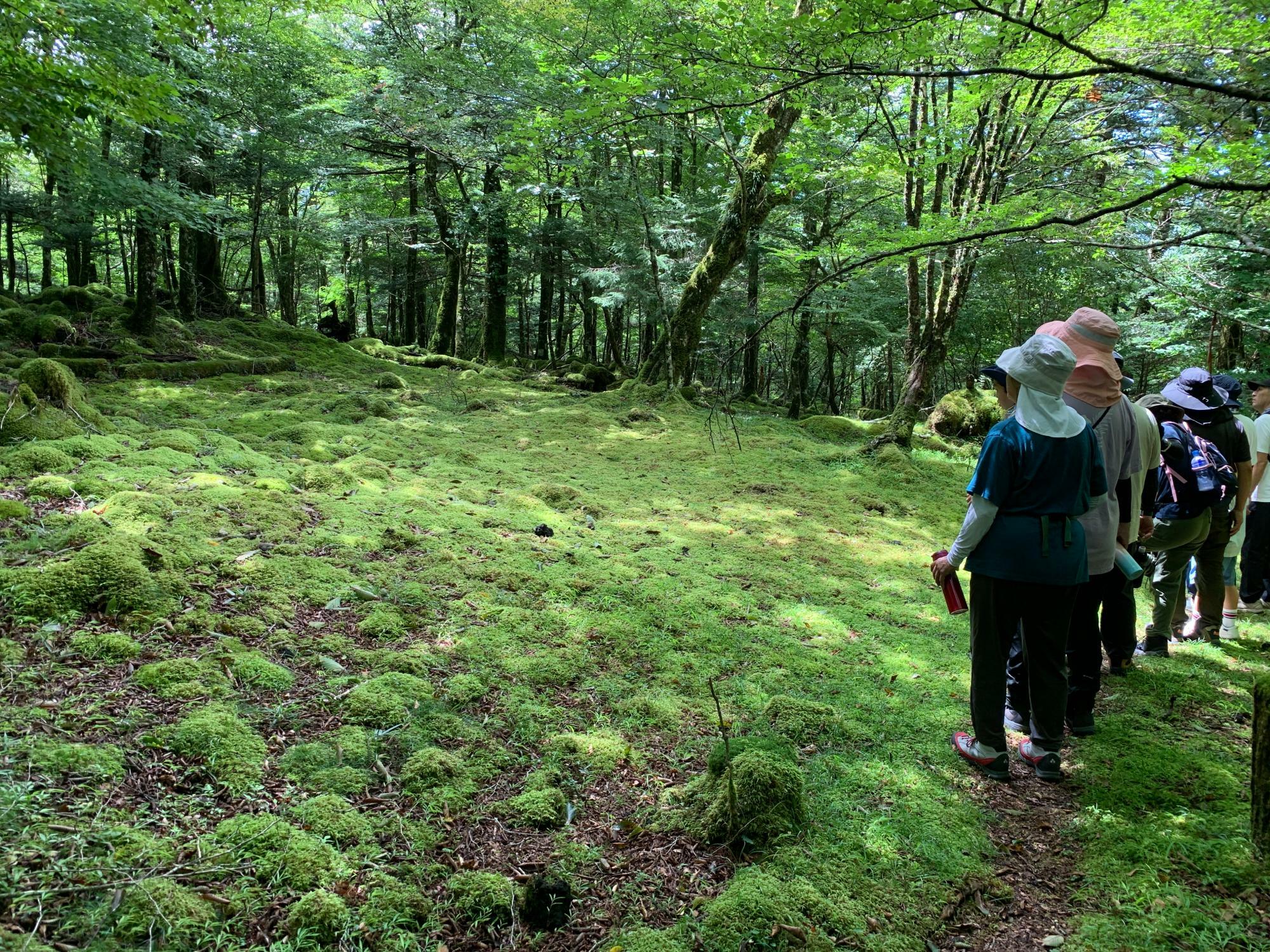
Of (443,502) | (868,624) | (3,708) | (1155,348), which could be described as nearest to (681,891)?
(3,708)

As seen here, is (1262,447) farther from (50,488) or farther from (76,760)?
(50,488)

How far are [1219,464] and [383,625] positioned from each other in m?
5.75

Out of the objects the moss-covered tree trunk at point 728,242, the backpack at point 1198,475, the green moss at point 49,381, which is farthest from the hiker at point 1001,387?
the moss-covered tree trunk at point 728,242

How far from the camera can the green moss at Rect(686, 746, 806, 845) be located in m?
2.70

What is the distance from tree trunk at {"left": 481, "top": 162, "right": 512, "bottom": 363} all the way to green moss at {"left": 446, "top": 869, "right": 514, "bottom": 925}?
15810mm

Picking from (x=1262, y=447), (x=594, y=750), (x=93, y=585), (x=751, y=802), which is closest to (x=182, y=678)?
(x=93, y=585)

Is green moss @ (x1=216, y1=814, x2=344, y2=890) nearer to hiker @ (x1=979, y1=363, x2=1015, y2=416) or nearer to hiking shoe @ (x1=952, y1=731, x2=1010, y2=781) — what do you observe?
hiking shoe @ (x1=952, y1=731, x2=1010, y2=781)

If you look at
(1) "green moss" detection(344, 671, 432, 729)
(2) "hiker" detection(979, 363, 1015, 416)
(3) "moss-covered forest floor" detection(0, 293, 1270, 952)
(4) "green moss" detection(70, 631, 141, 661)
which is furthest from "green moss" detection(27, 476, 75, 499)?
(2) "hiker" detection(979, 363, 1015, 416)

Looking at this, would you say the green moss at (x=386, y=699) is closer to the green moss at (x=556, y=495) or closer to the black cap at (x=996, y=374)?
the black cap at (x=996, y=374)

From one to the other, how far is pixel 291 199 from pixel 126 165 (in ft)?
36.9

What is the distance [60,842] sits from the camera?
1987 millimetres

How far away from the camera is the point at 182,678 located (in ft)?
9.75

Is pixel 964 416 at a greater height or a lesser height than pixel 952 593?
greater

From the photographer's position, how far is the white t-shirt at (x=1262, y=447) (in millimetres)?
5578
